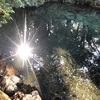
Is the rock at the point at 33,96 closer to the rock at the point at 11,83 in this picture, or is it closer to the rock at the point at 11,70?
the rock at the point at 11,83

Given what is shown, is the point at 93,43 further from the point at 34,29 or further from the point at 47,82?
the point at 47,82

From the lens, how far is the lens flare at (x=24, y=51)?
546 inches

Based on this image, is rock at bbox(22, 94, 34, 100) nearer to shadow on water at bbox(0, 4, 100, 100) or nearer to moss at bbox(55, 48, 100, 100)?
shadow on water at bbox(0, 4, 100, 100)

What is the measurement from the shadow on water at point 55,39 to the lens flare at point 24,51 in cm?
39

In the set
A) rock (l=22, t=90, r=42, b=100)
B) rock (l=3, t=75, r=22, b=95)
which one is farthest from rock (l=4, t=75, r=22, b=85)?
rock (l=22, t=90, r=42, b=100)

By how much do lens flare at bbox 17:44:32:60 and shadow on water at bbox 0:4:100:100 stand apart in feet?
1.29

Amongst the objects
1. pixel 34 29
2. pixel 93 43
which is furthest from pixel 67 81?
pixel 34 29

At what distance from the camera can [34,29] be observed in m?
19.4

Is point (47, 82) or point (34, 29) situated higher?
point (34, 29)

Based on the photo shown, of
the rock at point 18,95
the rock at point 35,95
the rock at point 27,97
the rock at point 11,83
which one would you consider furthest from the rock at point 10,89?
the rock at point 35,95

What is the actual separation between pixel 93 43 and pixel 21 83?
8597mm

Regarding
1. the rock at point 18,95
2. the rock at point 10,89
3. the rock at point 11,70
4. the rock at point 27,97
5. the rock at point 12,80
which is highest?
the rock at point 11,70

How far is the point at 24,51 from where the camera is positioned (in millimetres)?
14523

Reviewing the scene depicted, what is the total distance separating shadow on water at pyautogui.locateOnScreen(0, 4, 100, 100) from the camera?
457 inches
